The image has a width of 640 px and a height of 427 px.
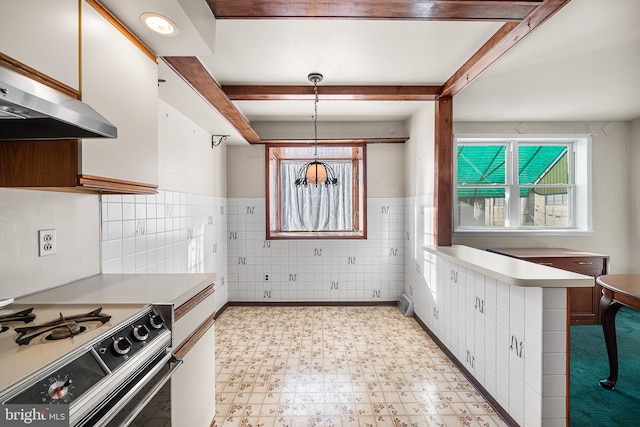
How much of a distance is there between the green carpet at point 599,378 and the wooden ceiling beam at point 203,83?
3.16 meters

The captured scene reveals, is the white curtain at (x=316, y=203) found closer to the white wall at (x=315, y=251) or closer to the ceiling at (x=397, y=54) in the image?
the white wall at (x=315, y=251)

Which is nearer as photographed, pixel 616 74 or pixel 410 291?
pixel 616 74

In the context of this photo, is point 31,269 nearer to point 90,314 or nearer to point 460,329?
point 90,314

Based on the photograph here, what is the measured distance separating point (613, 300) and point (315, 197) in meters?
3.44

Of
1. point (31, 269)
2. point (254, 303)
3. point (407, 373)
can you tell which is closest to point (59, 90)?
point (31, 269)

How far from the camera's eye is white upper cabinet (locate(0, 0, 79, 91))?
917 mm

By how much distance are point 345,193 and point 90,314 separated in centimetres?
380

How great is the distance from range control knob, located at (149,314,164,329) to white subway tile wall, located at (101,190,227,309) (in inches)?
33.0

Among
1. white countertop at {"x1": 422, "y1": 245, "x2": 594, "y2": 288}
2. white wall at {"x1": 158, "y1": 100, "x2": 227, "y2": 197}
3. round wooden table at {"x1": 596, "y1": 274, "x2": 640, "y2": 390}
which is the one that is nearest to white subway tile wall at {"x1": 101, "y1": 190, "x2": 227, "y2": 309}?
white wall at {"x1": 158, "y1": 100, "x2": 227, "y2": 197}

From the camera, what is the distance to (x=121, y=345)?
0.97 meters

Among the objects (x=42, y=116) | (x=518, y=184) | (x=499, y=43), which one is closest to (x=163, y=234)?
(x=42, y=116)

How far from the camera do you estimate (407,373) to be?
7.74 feet

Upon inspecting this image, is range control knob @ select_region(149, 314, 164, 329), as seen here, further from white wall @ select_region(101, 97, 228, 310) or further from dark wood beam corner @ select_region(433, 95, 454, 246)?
dark wood beam corner @ select_region(433, 95, 454, 246)

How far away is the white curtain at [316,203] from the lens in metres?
4.57
